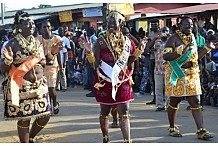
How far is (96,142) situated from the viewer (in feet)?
22.5

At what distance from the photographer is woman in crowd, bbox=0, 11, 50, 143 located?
602 centimetres

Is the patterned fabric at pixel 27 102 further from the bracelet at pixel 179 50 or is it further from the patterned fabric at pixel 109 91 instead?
the bracelet at pixel 179 50

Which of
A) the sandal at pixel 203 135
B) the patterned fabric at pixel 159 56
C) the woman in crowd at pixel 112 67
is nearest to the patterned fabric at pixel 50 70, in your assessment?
the patterned fabric at pixel 159 56

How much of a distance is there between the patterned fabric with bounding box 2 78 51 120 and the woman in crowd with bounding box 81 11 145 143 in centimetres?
76

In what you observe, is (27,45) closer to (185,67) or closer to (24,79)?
(24,79)

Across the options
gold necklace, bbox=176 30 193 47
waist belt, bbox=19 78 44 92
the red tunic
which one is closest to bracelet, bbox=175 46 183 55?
gold necklace, bbox=176 30 193 47

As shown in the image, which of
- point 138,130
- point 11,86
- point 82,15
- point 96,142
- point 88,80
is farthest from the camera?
point 82,15

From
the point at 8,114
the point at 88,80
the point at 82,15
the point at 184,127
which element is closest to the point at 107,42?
the point at 8,114

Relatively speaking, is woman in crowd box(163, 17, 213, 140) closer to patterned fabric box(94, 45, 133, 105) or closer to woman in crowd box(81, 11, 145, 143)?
woman in crowd box(81, 11, 145, 143)

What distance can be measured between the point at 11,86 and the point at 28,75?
0.29 metres

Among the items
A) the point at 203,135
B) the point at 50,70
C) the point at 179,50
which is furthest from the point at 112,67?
the point at 50,70

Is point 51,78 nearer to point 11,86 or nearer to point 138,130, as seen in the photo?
point 138,130

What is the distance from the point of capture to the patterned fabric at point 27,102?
6121mm

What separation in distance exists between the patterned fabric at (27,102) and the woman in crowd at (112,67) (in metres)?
0.76
